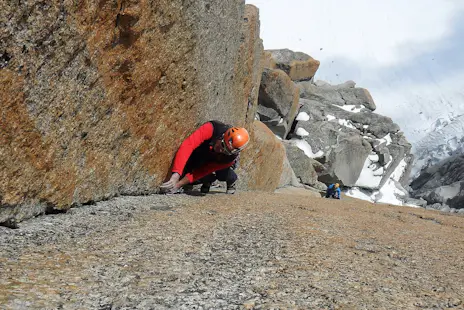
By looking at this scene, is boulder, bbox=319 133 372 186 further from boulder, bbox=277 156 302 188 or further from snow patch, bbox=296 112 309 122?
boulder, bbox=277 156 302 188

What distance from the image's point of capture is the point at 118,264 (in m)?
3.09

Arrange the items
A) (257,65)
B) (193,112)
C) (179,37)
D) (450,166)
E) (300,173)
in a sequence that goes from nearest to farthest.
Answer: (179,37), (193,112), (257,65), (300,173), (450,166)

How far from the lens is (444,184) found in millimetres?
45750

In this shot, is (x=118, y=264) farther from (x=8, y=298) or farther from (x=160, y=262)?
(x=8, y=298)

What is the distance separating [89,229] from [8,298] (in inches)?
67.1

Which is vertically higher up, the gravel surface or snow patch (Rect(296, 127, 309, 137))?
snow patch (Rect(296, 127, 309, 137))

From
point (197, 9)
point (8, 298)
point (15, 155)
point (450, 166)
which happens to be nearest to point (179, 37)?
point (197, 9)

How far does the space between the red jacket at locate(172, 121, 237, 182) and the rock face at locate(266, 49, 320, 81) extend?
25515 millimetres

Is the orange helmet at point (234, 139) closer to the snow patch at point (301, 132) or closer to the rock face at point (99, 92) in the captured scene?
the rock face at point (99, 92)

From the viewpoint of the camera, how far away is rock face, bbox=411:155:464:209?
3906cm

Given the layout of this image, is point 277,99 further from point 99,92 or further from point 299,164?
point 99,92

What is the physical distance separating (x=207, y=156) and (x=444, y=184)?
4573cm

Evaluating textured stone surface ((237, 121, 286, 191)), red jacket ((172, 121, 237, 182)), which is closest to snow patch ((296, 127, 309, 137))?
textured stone surface ((237, 121, 286, 191))

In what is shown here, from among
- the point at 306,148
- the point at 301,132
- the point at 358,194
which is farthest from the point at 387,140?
the point at 301,132
